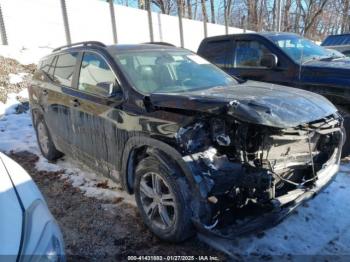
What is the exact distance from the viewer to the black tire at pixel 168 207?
9.94 feet

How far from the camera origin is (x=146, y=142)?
334 centimetres

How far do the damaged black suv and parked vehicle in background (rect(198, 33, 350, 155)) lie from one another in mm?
1816

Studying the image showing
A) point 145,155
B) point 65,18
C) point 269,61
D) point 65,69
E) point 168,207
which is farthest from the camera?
point 65,18

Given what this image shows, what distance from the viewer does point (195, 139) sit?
3.01 metres

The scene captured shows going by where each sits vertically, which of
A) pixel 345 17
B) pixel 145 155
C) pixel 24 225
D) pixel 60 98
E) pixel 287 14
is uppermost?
pixel 287 14

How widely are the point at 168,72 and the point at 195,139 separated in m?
1.34

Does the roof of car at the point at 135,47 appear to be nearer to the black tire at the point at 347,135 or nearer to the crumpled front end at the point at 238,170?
the crumpled front end at the point at 238,170

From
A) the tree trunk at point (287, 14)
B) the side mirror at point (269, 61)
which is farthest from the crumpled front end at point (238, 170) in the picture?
the tree trunk at point (287, 14)

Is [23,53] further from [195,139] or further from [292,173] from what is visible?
[292,173]

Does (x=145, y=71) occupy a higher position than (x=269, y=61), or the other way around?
(x=145, y=71)

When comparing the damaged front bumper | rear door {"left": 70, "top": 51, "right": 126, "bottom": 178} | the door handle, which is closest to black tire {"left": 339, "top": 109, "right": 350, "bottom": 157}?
the damaged front bumper

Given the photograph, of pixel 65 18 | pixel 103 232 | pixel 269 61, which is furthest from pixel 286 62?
pixel 65 18

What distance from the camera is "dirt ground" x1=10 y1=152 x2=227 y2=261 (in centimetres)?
328

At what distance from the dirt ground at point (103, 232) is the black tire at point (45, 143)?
100 centimetres
